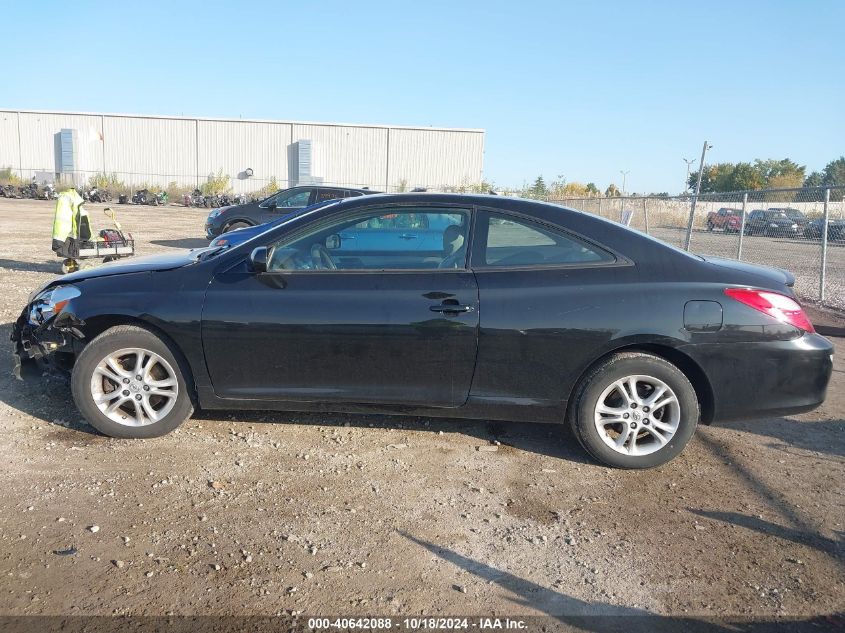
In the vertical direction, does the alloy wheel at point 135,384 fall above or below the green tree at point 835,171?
below

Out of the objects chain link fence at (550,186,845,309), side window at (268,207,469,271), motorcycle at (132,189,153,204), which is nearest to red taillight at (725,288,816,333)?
side window at (268,207,469,271)

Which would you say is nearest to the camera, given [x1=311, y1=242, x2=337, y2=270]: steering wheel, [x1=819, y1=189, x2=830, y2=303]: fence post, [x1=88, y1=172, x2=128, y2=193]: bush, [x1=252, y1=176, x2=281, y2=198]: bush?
[x1=311, y1=242, x2=337, y2=270]: steering wheel

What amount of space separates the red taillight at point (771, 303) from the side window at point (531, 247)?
2.53 ft

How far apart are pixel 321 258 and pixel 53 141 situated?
5783 cm

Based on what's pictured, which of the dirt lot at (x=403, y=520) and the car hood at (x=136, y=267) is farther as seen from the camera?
the car hood at (x=136, y=267)

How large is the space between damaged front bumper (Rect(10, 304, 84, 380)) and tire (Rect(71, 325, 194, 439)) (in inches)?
7.2

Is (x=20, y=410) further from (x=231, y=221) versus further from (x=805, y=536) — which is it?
(x=231, y=221)

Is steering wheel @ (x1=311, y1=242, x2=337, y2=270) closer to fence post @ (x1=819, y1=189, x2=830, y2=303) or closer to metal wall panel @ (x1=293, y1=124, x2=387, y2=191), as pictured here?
fence post @ (x1=819, y1=189, x2=830, y2=303)

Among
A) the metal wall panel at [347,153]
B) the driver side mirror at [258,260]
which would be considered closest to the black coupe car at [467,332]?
the driver side mirror at [258,260]

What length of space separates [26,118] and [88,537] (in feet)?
198

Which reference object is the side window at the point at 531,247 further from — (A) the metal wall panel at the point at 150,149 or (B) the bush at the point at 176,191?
Answer: (A) the metal wall panel at the point at 150,149

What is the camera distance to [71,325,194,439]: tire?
13.6 ft

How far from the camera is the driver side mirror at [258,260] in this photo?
4020mm

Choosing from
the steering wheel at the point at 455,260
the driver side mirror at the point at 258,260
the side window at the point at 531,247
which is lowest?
the driver side mirror at the point at 258,260
